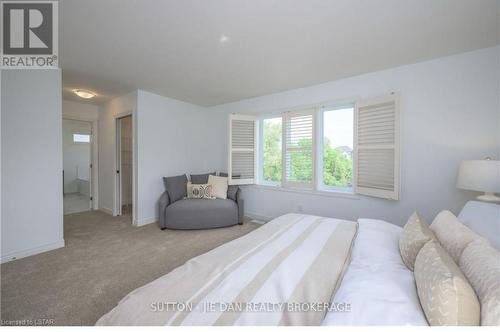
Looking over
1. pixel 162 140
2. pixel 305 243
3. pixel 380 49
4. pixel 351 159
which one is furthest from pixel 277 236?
pixel 162 140

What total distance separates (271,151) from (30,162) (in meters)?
3.53

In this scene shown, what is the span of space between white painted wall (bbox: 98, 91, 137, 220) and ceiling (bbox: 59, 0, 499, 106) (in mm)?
1005

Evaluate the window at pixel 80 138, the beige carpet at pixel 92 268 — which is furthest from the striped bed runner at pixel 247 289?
the window at pixel 80 138

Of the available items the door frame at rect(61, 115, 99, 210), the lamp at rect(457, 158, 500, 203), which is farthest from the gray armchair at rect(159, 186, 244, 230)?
the lamp at rect(457, 158, 500, 203)

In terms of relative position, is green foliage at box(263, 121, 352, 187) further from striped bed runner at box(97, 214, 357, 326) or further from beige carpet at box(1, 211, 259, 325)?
striped bed runner at box(97, 214, 357, 326)

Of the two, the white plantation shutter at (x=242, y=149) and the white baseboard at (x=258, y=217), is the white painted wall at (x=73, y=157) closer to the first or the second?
the white plantation shutter at (x=242, y=149)

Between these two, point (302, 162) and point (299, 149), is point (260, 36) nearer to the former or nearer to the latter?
point (299, 149)

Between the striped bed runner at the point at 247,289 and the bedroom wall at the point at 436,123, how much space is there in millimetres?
1766

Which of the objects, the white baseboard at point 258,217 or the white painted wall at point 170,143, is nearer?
the white painted wall at point 170,143

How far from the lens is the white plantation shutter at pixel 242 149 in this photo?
155 inches

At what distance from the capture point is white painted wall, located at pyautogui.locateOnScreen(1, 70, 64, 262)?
7.47ft

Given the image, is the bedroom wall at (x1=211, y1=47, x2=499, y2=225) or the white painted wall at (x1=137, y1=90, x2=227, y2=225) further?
the white painted wall at (x1=137, y1=90, x2=227, y2=225)

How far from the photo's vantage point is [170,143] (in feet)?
13.1

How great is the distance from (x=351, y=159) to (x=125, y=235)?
12.2 ft
